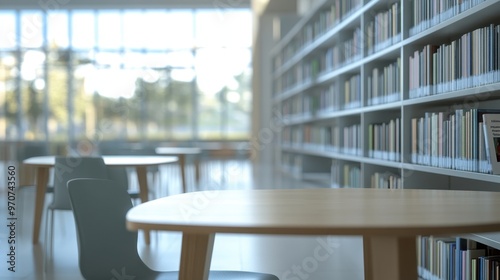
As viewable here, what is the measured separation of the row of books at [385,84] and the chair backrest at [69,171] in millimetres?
1990

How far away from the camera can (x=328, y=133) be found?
6.47 meters

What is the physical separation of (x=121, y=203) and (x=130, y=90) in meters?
12.7

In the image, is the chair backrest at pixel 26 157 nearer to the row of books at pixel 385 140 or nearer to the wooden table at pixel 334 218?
the row of books at pixel 385 140

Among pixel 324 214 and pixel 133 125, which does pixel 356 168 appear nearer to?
pixel 324 214

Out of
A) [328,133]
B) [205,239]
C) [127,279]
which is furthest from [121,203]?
[328,133]

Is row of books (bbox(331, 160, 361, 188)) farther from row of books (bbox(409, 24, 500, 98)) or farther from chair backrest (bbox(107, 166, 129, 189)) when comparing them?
chair backrest (bbox(107, 166, 129, 189))

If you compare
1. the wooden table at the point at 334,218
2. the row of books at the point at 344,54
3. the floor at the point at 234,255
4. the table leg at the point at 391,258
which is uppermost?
the row of books at the point at 344,54

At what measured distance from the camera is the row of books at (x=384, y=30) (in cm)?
392

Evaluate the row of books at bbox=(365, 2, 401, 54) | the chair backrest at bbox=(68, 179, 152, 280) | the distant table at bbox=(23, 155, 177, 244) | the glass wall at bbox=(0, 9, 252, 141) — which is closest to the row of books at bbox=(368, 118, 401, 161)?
the row of books at bbox=(365, 2, 401, 54)

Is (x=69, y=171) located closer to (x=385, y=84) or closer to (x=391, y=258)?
(x=385, y=84)

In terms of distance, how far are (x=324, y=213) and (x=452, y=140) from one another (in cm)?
173

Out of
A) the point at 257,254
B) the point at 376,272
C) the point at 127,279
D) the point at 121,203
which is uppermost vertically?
the point at 121,203

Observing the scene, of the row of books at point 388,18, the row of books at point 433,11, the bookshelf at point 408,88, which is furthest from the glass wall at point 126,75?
the row of books at point 433,11

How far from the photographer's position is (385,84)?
419 cm
